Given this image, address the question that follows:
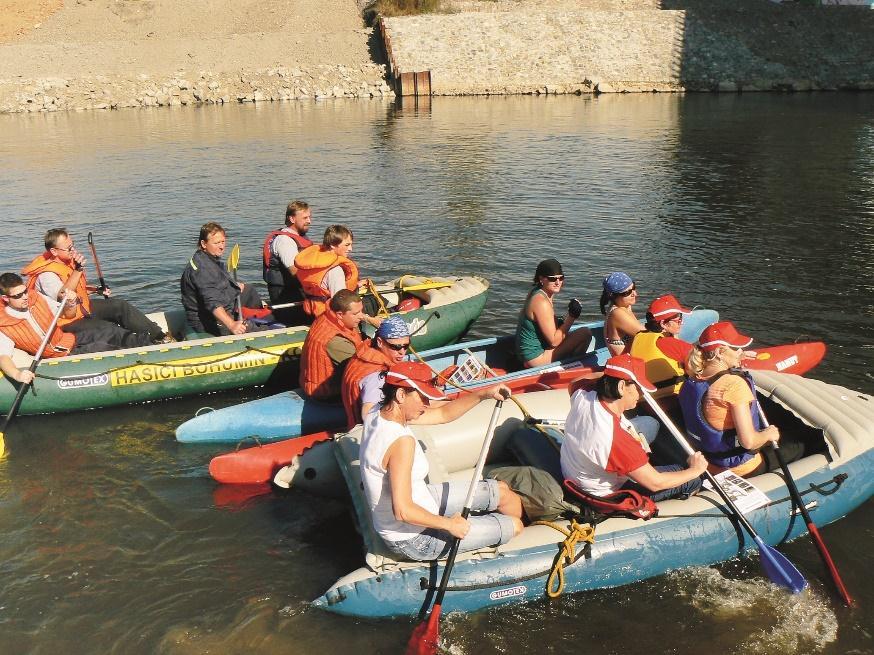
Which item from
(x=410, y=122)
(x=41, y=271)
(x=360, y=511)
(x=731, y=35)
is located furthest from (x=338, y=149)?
(x=731, y=35)

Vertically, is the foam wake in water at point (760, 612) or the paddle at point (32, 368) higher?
the paddle at point (32, 368)

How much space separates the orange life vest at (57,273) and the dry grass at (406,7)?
4937cm

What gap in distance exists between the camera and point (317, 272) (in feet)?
32.3

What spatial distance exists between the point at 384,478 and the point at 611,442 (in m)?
1.69

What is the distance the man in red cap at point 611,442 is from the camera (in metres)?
5.45

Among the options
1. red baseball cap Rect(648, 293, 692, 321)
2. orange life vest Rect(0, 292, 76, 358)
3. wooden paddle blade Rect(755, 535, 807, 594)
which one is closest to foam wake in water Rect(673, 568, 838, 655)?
wooden paddle blade Rect(755, 535, 807, 594)

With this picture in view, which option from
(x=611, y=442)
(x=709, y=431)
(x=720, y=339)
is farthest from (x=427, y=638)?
(x=720, y=339)

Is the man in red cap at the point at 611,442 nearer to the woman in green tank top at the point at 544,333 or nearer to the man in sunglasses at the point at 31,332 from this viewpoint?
the woman in green tank top at the point at 544,333

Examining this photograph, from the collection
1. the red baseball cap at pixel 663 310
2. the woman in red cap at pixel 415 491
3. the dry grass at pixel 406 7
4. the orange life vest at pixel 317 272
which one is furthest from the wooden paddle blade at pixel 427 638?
the dry grass at pixel 406 7

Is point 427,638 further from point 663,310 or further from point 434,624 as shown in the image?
point 663,310

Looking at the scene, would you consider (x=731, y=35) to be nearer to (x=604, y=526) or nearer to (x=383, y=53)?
(x=383, y=53)

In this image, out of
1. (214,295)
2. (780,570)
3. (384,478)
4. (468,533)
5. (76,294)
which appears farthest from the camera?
(214,295)

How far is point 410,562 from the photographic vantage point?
5.92 meters

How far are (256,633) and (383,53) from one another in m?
51.3
